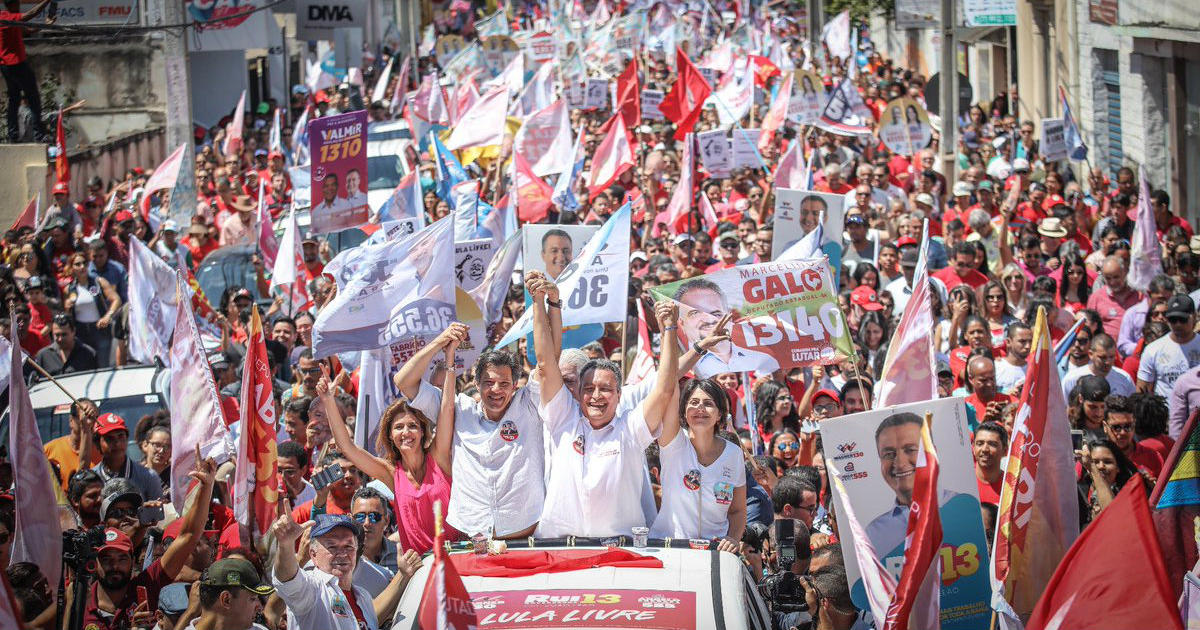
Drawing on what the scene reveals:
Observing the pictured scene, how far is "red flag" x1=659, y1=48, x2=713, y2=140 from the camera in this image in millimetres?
16594

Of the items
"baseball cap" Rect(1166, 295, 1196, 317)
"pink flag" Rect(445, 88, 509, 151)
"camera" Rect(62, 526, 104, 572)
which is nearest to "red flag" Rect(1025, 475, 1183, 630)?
"camera" Rect(62, 526, 104, 572)

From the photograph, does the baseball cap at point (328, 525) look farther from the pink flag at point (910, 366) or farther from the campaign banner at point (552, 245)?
the campaign banner at point (552, 245)

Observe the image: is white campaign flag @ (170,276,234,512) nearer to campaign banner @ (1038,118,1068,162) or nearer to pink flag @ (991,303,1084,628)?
pink flag @ (991,303,1084,628)

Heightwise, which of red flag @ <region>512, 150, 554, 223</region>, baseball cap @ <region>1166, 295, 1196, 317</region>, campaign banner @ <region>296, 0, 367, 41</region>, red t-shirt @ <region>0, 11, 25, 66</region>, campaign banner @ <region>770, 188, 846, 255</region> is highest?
campaign banner @ <region>296, 0, 367, 41</region>

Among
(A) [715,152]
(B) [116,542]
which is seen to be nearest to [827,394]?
(B) [116,542]

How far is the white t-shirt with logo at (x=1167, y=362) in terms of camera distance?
9.03 metres

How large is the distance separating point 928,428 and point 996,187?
1213cm

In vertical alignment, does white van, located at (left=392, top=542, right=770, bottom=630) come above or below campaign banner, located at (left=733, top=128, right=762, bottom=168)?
below

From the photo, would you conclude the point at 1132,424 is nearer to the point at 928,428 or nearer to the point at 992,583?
the point at 992,583

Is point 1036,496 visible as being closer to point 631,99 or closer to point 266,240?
point 266,240

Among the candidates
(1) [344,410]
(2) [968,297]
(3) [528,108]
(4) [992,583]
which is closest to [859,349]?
(2) [968,297]

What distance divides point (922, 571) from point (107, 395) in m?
6.03

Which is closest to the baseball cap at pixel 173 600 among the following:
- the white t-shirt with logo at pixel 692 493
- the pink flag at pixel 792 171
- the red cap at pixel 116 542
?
the red cap at pixel 116 542

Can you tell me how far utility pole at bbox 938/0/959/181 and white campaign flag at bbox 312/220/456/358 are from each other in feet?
41.0
